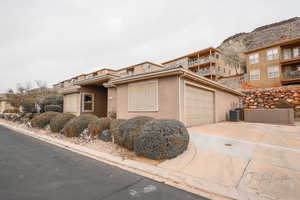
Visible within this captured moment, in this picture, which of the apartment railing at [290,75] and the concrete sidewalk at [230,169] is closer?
the concrete sidewalk at [230,169]

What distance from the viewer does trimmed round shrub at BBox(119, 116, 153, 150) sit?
186 inches

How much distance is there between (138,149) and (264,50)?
26661 mm

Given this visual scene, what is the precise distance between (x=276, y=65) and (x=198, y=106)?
20.1 metres

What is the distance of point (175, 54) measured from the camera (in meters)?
36.0

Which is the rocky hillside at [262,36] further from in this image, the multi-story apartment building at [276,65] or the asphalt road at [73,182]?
the asphalt road at [73,182]

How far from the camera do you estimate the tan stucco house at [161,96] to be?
7164 millimetres

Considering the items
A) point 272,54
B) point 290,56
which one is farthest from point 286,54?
point 272,54

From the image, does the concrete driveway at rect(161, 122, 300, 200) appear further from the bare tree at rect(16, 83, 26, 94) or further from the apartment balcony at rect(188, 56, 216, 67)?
the bare tree at rect(16, 83, 26, 94)

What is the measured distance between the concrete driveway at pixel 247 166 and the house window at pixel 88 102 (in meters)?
10.0

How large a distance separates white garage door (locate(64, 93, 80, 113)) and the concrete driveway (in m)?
10.9

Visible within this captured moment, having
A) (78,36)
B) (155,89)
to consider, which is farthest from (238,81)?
(78,36)

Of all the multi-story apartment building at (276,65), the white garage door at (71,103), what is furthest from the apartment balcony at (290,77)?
the white garage door at (71,103)

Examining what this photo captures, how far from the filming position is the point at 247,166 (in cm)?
340

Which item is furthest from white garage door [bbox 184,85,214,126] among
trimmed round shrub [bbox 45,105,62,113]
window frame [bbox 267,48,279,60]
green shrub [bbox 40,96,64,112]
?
window frame [bbox 267,48,279,60]
